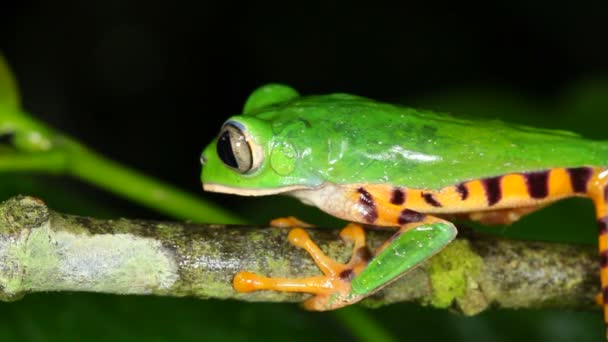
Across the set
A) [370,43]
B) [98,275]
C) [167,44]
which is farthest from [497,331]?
[167,44]

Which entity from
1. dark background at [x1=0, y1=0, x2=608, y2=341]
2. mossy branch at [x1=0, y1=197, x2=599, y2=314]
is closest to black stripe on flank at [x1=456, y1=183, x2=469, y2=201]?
mossy branch at [x1=0, y1=197, x2=599, y2=314]

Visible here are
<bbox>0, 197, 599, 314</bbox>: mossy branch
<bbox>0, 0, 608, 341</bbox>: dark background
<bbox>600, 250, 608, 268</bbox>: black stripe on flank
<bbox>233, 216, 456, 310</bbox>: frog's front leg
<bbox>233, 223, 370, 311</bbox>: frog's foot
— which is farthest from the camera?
<bbox>0, 0, 608, 341</bbox>: dark background

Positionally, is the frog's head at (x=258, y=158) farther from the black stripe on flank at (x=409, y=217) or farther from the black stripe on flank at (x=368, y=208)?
the black stripe on flank at (x=409, y=217)

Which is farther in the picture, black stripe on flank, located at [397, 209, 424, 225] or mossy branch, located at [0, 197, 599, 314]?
black stripe on flank, located at [397, 209, 424, 225]

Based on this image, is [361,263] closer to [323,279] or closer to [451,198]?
[323,279]

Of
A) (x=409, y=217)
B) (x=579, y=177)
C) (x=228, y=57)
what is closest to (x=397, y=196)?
(x=409, y=217)

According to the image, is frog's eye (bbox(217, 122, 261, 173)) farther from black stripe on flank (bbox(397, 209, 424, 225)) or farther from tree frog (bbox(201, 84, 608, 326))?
black stripe on flank (bbox(397, 209, 424, 225))
